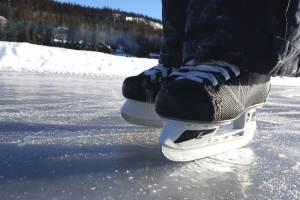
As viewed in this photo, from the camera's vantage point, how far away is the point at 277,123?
3.15ft

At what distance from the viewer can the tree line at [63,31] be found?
8.18m

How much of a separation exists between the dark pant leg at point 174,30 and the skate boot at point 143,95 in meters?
0.05

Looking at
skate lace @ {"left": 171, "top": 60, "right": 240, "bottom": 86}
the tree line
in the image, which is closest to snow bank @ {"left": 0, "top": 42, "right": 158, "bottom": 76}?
skate lace @ {"left": 171, "top": 60, "right": 240, "bottom": 86}

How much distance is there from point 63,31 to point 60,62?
568 cm

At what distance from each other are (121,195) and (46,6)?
1440 cm

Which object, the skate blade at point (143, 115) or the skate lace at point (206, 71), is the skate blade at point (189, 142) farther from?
the skate blade at point (143, 115)

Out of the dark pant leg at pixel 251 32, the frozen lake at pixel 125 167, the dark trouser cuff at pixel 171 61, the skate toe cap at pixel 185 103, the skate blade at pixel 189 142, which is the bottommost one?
the frozen lake at pixel 125 167

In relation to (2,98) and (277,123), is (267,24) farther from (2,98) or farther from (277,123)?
(2,98)

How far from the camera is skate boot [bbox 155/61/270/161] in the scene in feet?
1.54

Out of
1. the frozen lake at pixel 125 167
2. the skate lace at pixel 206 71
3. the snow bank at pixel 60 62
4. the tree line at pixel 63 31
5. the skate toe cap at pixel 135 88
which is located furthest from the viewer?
the tree line at pixel 63 31

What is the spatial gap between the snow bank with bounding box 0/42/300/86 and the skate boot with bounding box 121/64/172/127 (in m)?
3.03

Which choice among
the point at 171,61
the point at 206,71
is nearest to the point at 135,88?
the point at 171,61

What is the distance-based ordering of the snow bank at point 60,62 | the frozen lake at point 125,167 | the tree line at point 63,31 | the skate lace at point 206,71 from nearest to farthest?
the frozen lake at point 125,167 → the skate lace at point 206,71 → the snow bank at point 60,62 → the tree line at point 63,31

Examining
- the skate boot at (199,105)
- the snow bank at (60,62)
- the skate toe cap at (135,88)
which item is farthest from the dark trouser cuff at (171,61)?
the snow bank at (60,62)
